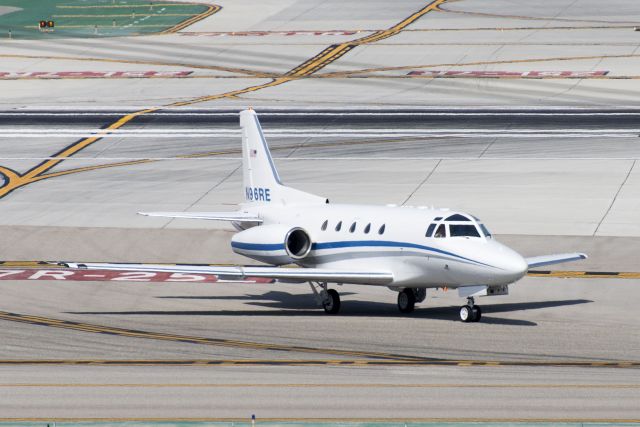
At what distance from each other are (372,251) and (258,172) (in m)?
6.68

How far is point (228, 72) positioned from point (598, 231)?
Result: 44.3m

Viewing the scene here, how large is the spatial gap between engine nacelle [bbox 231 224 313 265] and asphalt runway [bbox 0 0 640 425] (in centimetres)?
157

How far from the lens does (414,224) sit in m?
39.5

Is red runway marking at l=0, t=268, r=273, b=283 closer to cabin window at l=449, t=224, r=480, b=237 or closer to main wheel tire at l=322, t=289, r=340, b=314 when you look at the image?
main wheel tire at l=322, t=289, r=340, b=314

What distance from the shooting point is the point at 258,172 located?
149ft

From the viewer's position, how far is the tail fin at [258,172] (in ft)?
147

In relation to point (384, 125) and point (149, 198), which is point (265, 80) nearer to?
point (384, 125)

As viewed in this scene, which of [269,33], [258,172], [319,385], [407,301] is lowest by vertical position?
[269,33]

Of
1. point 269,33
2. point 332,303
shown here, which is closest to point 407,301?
point 332,303

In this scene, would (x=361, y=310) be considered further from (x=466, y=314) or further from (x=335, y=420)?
(x=335, y=420)

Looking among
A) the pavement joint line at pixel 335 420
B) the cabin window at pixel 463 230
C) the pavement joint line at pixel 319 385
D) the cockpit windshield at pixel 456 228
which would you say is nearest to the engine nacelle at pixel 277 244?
the cockpit windshield at pixel 456 228

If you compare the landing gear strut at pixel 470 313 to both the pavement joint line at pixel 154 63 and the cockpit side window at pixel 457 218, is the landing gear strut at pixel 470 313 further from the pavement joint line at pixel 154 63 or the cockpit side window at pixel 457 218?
the pavement joint line at pixel 154 63

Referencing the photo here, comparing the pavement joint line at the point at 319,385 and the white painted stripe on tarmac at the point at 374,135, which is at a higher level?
the pavement joint line at the point at 319,385

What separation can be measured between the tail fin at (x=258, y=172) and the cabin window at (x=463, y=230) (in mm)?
6849
